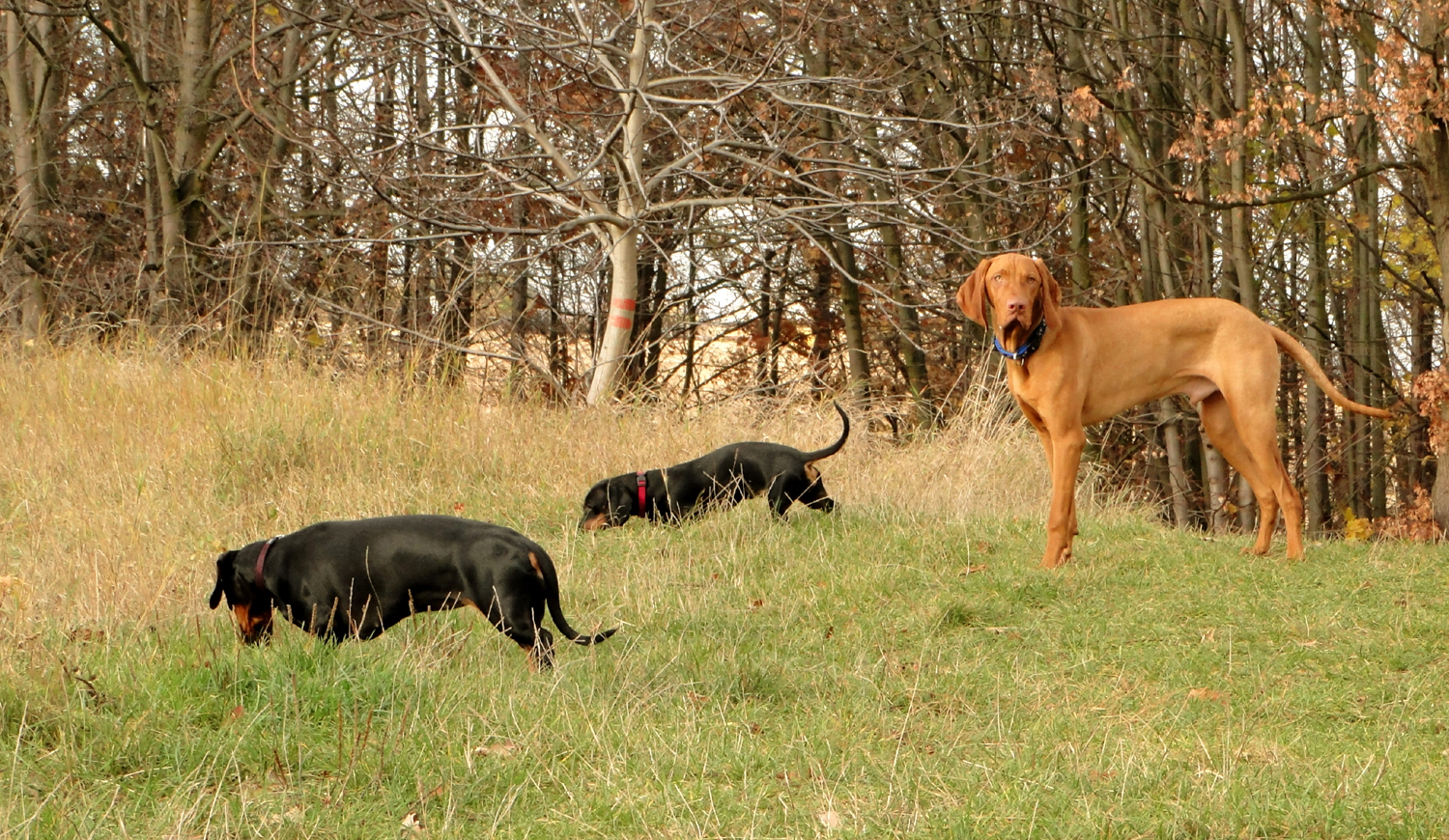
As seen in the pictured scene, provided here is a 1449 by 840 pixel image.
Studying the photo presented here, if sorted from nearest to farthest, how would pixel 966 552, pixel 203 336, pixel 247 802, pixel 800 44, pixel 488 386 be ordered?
pixel 247 802 → pixel 966 552 → pixel 488 386 → pixel 203 336 → pixel 800 44

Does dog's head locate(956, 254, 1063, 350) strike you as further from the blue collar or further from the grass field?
the grass field

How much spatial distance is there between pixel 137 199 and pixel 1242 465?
16695mm

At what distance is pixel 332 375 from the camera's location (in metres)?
10.7

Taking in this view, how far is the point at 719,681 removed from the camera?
15.6 ft

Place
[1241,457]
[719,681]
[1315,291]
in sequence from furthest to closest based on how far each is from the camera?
[1315,291] < [1241,457] < [719,681]

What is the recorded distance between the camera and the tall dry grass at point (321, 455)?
303 inches

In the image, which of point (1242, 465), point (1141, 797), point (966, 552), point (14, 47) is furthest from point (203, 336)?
point (1141, 797)

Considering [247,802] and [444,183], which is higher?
[444,183]

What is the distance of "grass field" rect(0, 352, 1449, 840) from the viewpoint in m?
3.43

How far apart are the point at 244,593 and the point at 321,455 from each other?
14.0 feet

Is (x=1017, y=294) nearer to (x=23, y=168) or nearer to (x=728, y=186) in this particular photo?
(x=728, y=186)

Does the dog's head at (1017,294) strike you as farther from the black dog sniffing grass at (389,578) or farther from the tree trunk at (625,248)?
the tree trunk at (625,248)

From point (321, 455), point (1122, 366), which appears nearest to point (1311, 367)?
point (1122, 366)

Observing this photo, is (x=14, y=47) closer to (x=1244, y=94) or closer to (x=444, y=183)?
(x=444, y=183)
